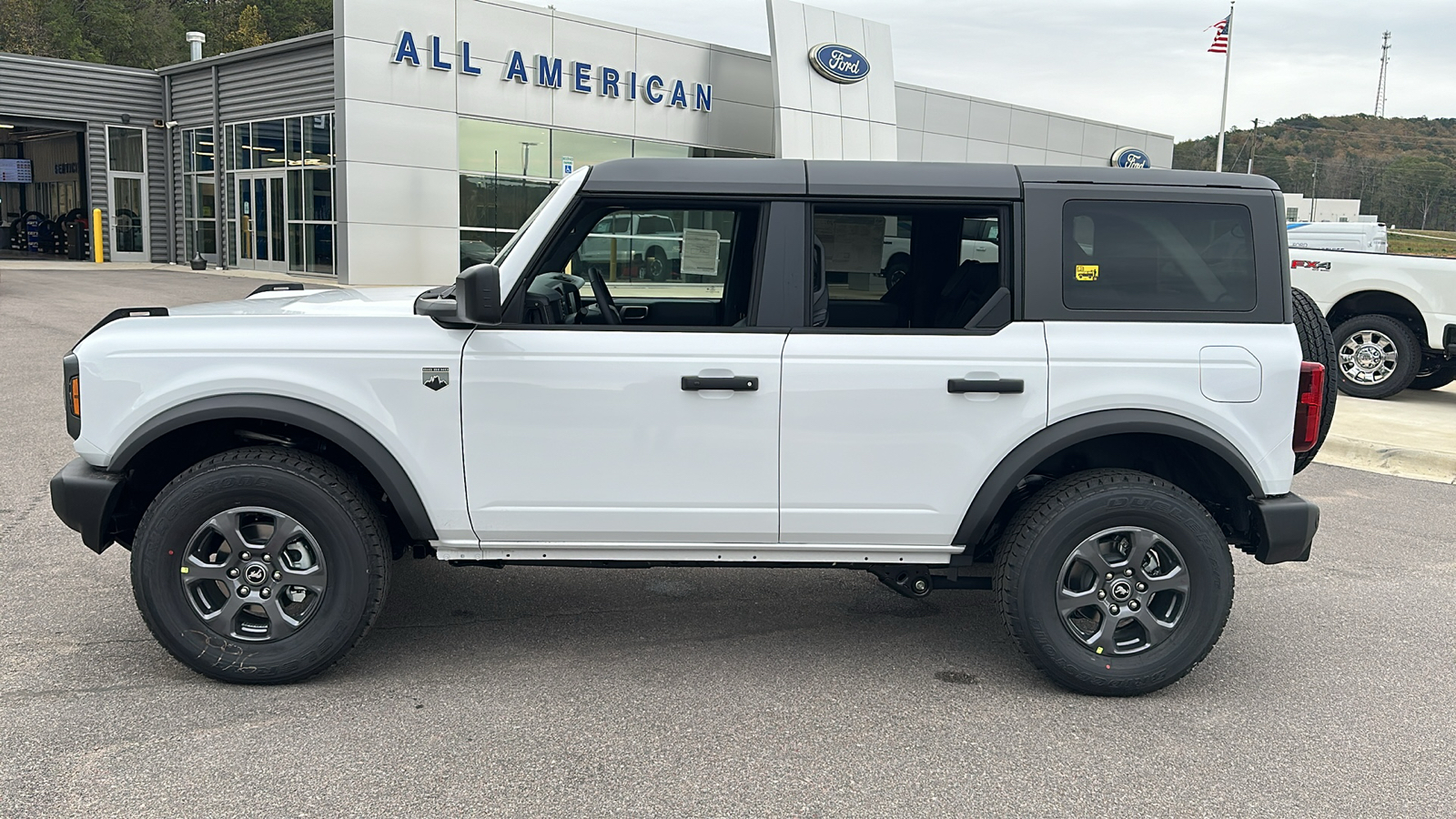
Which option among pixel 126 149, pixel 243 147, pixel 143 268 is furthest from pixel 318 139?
pixel 126 149

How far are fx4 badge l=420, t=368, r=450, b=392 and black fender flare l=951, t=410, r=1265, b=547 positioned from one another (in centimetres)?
187

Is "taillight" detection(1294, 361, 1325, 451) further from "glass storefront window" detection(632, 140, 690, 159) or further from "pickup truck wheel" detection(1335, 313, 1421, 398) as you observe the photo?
"glass storefront window" detection(632, 140, 690, 159)

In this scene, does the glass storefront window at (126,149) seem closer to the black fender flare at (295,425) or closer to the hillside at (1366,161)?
the black fender flare at (295,425)

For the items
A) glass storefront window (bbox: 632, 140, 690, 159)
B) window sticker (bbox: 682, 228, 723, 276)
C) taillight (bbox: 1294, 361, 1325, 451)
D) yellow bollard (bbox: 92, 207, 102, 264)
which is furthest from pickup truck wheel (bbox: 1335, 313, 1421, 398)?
Result: yellow bollard (bbox: 92, 207, 102, 264)

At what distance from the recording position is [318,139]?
969 inches

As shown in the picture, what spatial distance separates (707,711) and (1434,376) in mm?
11198

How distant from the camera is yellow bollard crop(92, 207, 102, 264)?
31.7m

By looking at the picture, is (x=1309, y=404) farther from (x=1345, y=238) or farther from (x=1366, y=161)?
(x=1366, y=161)

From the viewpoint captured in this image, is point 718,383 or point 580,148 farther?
point 580,148

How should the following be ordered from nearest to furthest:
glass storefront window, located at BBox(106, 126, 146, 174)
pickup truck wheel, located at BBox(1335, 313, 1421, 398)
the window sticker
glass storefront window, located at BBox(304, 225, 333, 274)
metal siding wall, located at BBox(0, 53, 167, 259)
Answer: the window sticker, pickup truck wheel, located at BBox(1335, 313, 1421, 398), glass storefront window, located at BBox(304, 225, 333, 274), metal siding wall, located at BBox(0, 53, 167, 259), glass storefront window, located at BBox(106, 126, 146, 174)

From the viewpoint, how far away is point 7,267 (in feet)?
91.7

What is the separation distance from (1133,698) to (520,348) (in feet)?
8.22

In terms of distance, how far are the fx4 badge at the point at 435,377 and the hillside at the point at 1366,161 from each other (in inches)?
2492

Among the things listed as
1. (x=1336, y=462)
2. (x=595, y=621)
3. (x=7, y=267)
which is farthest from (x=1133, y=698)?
(x=7, y=267)
